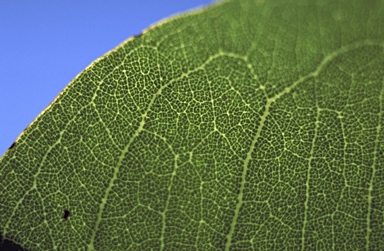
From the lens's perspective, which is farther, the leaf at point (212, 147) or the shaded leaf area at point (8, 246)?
the shaded leaf area at point (8, 246)

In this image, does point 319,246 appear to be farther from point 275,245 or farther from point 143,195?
point 143,195

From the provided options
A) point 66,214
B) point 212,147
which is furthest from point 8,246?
point 212,147

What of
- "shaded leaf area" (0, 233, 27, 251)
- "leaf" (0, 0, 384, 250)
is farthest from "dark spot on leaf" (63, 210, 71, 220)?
"shaded leaf area" (0, 233, 27, 251)

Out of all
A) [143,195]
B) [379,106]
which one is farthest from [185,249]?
[379,106]

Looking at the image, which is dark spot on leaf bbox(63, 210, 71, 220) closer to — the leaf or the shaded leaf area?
the leaf

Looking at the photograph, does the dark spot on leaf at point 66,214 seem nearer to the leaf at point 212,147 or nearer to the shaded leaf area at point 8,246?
the leaf at point 212,147

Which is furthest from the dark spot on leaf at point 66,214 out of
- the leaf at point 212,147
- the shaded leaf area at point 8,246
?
the shaded leaf area at point 8,246

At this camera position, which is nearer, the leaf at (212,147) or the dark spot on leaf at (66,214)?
the leaf at (212,147)

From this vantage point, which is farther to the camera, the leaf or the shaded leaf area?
the shaded leaf area

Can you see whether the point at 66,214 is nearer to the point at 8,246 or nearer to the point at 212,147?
the point at 8,246
